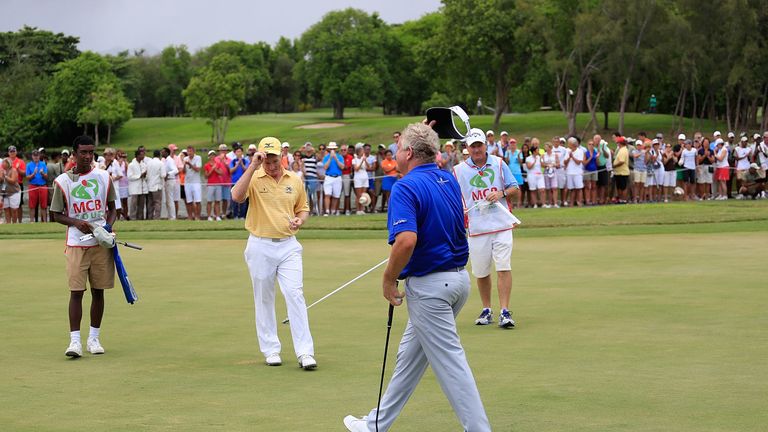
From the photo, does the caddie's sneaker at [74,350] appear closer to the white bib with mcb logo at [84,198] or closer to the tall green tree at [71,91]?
the white bib with mcb logo at [84,198]

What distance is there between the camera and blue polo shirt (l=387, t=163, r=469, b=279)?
7.06m

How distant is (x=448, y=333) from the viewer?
7152mm

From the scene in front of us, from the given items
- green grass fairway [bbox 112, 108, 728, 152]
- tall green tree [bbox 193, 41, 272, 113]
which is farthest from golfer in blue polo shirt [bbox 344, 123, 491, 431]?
tall green tree [bbox 193, 41, 272, 113]

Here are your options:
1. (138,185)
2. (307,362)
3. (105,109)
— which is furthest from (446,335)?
(105,109)

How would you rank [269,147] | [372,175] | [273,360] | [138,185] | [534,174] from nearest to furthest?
[273,360]
[269,147]
[138,185]
[534,174]
[372,175]

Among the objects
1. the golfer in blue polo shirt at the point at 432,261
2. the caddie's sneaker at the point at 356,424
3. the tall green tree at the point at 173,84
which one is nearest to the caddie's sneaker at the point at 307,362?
the caddie's sneaker at the point at 356,424

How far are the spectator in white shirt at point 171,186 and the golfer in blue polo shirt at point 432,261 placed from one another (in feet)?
78.5

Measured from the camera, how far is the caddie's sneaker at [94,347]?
11.2 meters

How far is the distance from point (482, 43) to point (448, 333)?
6743 cm

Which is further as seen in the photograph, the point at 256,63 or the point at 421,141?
the point at 256,63

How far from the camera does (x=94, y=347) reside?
36.8 ft

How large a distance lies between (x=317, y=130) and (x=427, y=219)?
80892mm

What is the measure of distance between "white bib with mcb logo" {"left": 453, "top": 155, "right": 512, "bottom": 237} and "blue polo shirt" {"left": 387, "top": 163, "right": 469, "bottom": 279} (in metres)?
5.52

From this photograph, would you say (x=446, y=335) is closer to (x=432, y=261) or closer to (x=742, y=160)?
(x=432, y=261)
